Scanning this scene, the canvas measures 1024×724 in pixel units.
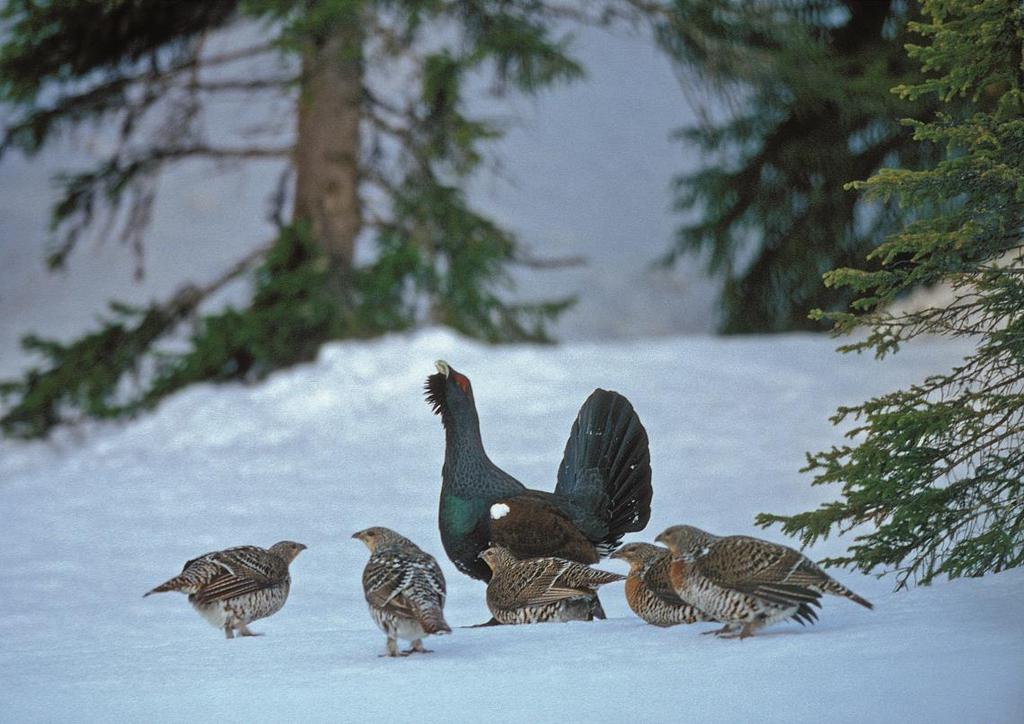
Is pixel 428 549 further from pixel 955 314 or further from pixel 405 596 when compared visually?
pixel 955 314

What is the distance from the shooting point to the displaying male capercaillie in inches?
203

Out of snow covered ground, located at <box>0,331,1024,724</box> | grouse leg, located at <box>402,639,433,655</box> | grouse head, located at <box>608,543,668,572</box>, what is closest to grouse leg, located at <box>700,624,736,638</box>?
snow covered ground, located at <box>0,331,1024,724</box>

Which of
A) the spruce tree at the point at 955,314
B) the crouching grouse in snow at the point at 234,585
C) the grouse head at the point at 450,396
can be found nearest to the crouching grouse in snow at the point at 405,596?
the crouching grouse in snow at the point at 234,585

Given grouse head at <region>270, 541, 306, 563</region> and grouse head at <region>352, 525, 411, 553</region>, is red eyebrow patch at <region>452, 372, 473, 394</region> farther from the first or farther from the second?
grouse head at <region>270, 541, 306, 563</region>

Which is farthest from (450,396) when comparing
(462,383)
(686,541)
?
(686,541)

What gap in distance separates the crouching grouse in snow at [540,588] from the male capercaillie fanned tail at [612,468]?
66 cm

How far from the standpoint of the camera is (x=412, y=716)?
13.7 ft

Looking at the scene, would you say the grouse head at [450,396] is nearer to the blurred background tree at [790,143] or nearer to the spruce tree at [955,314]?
the spruce tree at [955,314]

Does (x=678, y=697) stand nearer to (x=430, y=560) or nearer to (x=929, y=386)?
(x=430, y=560)

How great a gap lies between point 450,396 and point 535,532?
697mm

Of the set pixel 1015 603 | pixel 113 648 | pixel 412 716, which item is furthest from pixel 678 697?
pixel 113 648

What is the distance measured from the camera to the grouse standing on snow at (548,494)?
5.70m

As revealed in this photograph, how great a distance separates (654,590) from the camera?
5246 mm

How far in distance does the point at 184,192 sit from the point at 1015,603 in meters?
29.3
